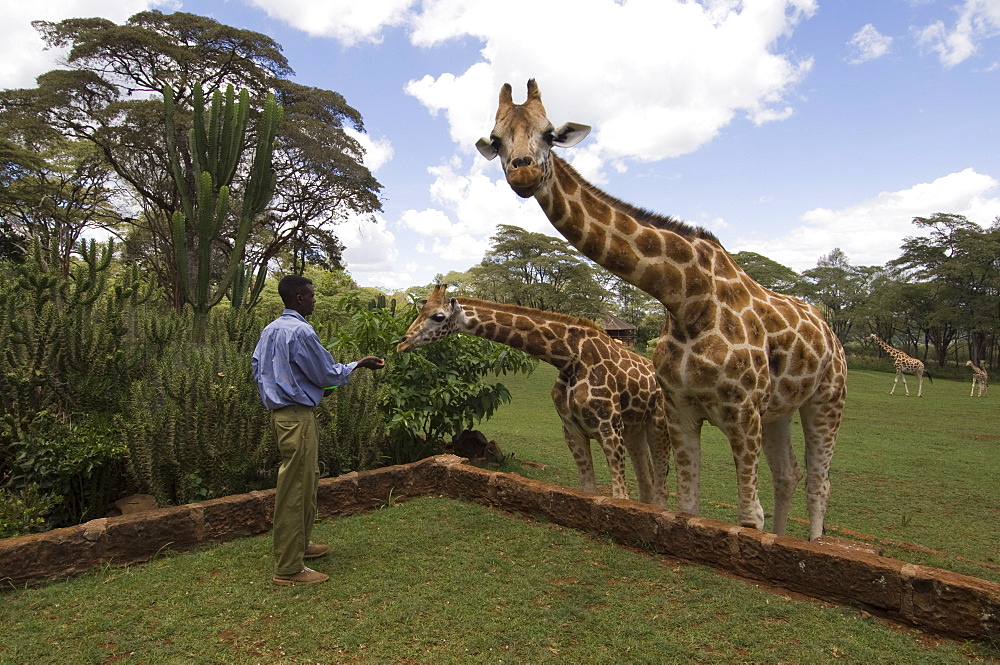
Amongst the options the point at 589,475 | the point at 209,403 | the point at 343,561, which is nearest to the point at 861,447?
the point at 589,475

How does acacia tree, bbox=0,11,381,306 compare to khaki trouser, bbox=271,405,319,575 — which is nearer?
khaki trouser, bbox=271,405,319,575

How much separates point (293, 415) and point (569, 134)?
7.49 feet

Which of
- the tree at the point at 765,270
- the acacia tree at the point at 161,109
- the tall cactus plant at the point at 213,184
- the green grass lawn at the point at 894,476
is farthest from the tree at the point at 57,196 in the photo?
the tree at the point at 765,270

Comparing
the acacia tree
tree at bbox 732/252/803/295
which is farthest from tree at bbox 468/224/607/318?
the acacia tree

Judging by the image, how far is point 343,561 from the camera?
3.83m

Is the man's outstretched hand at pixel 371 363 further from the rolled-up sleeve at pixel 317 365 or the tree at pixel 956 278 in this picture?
the tree at pixel 956 278

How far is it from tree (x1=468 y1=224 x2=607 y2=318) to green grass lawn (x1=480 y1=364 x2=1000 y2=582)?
22.9 metres

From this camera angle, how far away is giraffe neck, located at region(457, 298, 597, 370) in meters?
4.79

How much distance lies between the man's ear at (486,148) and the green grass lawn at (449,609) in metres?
2.44

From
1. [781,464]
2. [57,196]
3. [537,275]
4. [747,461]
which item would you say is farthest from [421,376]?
[537,275]

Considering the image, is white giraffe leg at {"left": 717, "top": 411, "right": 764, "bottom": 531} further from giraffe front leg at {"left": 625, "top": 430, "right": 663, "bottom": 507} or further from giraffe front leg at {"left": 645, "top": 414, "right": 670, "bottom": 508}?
giraffe front leg at {"left": 625, "top": 430, "right": 663, "bottom": 507}

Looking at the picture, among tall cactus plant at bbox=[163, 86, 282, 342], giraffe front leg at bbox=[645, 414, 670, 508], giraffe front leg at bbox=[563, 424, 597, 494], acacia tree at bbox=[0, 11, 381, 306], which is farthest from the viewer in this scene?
acacia tree at bbox=[0, 11, 381, 306]

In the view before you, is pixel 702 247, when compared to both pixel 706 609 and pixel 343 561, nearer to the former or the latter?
pixel 706 609

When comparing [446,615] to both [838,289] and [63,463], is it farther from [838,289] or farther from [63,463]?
[838,289]
